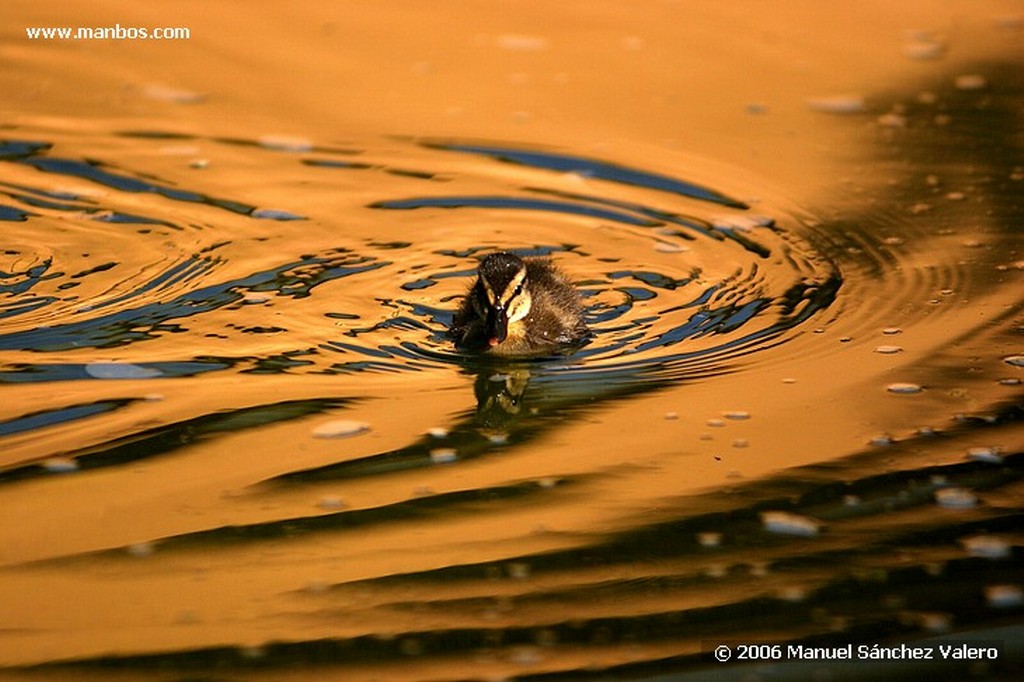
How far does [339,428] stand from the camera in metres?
6.43

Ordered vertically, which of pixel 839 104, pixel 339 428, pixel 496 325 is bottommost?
pixel 339 428

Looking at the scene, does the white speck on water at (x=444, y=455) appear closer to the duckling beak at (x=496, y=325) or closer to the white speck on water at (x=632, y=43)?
the duckling beak at (x=496, y=325)

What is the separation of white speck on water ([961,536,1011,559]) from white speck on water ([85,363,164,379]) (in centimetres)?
339

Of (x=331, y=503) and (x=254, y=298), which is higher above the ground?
(x=254, y=298)

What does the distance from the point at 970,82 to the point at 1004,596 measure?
675cm

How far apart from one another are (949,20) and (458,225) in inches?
220

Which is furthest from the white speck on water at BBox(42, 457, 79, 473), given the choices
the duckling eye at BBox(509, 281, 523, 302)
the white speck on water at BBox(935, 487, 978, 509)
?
the white speck on water at BBox(935, 487, 978, 509)

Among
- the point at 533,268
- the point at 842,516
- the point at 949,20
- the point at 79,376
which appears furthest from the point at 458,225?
the point at 949,20

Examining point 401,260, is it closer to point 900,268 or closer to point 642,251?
point 642,251

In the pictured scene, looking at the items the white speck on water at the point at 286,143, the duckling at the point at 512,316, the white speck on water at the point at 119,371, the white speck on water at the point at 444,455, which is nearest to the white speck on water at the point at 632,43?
the white speck on water at the point at 286,143

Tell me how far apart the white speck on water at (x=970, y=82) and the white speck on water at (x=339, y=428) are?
632cm

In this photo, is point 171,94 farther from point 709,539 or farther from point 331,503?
point 709,539

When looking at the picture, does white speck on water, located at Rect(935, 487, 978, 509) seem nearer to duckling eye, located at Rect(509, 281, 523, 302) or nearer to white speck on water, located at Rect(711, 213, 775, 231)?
duckling eye, located at Rect(509, 281, 523, 302)

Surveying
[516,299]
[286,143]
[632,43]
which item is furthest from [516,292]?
[632,43]
